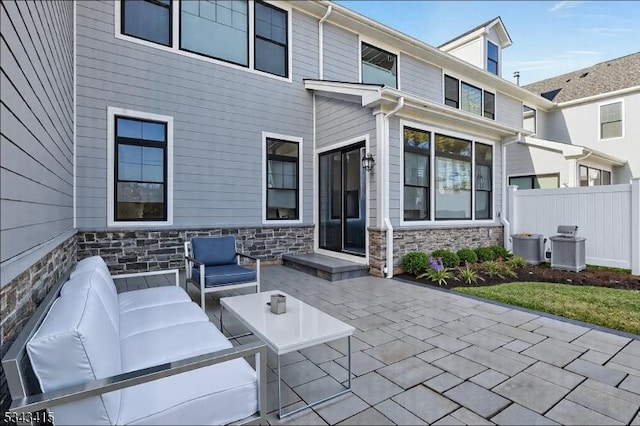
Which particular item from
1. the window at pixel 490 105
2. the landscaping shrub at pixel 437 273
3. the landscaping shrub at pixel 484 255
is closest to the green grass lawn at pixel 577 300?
the landscaping shrub at pixel 437 273

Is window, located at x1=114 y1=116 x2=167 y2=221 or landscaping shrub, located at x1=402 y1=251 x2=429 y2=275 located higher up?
window, located at x1=114 y1=116 x2=167 y2=221

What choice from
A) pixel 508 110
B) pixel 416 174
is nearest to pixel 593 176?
pixel 508 110

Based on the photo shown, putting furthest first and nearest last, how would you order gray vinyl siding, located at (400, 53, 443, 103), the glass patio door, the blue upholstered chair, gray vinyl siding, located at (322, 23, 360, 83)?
gray vinyl siding, located at (400, 53, 443, 103)
gray vinyl siding, located at (322, 23, 360, 83)
the glass patio door
the blue upholstered chair

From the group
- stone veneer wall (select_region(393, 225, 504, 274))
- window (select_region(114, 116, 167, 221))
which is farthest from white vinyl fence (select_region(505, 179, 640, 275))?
window (select_region(114, 116, 167, 221))

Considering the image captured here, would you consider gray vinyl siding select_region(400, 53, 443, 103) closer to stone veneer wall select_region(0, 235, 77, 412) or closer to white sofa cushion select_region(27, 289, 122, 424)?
stone veneer wall select_region(0, 235, 77, 412)

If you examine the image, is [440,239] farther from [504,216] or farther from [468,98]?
[468,98]

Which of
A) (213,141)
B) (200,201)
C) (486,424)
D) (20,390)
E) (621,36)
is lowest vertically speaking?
(486,424)

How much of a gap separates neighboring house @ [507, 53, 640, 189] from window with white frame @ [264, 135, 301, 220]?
6907 mm

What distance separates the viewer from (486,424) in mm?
1989

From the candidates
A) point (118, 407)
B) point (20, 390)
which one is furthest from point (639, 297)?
point (20, 390)

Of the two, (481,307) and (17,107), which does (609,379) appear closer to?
(481,307)

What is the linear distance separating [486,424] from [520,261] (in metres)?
6.17

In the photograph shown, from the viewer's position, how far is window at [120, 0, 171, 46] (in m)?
5.91

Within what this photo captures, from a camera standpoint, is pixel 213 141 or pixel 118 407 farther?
pixel 213 141
